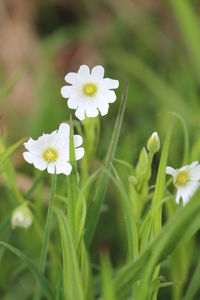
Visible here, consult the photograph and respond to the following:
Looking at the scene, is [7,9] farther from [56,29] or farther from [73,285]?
[73,285]

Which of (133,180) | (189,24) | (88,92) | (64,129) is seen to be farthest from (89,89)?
(189,24)

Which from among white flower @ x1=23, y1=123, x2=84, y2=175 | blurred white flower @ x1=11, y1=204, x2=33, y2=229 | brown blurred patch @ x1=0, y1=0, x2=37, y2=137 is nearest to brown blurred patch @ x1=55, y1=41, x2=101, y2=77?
brown blurred patch @ x1=0, y1=0, x2=37, y2=137

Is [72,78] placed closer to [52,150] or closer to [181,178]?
[52,150]

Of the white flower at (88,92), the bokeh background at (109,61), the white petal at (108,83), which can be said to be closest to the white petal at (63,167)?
the white flower at (88,92)

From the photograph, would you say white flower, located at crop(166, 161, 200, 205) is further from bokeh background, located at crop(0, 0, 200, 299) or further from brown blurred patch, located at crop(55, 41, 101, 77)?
brown blurred patch, located at crop(55, 41, 101, 77)

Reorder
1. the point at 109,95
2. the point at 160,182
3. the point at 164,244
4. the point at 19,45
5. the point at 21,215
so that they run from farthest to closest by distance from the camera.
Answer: the point at 19,45 < the point at 21,215 < the point at 109,95 < the point at 160,182 < the point at 164,244

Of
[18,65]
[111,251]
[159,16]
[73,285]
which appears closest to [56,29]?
[18,65]
